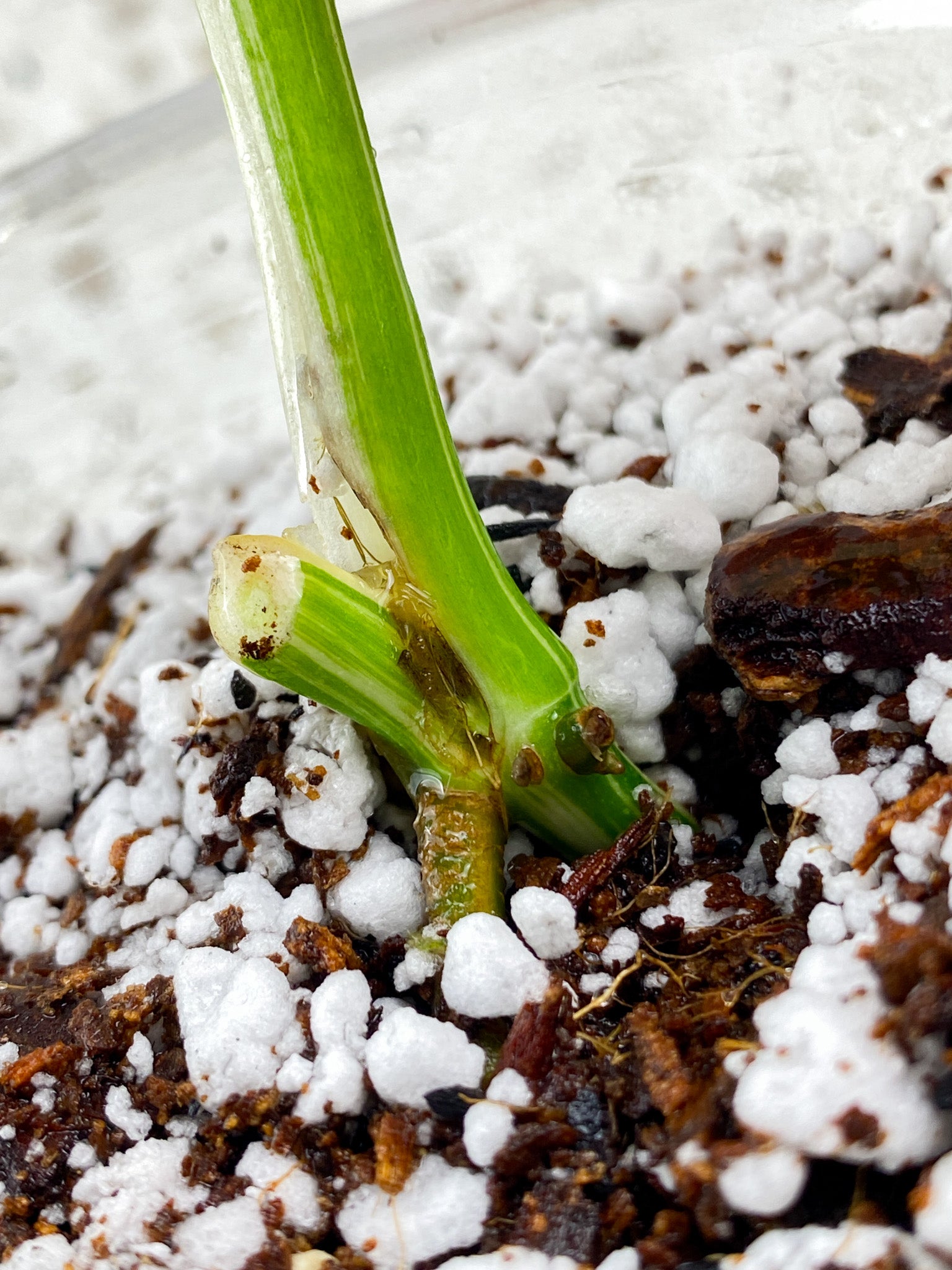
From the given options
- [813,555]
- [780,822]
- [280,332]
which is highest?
[280,332]

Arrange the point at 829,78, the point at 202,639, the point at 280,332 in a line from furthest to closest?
the point at 829,78
the point at 202,639
the point at 280,332

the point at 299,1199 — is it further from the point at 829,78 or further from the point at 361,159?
the point at 829,78

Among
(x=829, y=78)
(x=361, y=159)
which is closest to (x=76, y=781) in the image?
(x=361, y=159)

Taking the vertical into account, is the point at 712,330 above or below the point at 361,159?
Result: below

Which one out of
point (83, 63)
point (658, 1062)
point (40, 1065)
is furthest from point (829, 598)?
point (83, 63)

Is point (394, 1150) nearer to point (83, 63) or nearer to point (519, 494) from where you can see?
point (519, 494)

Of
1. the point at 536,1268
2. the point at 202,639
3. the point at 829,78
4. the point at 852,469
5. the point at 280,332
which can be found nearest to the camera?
the point at 536,1268
